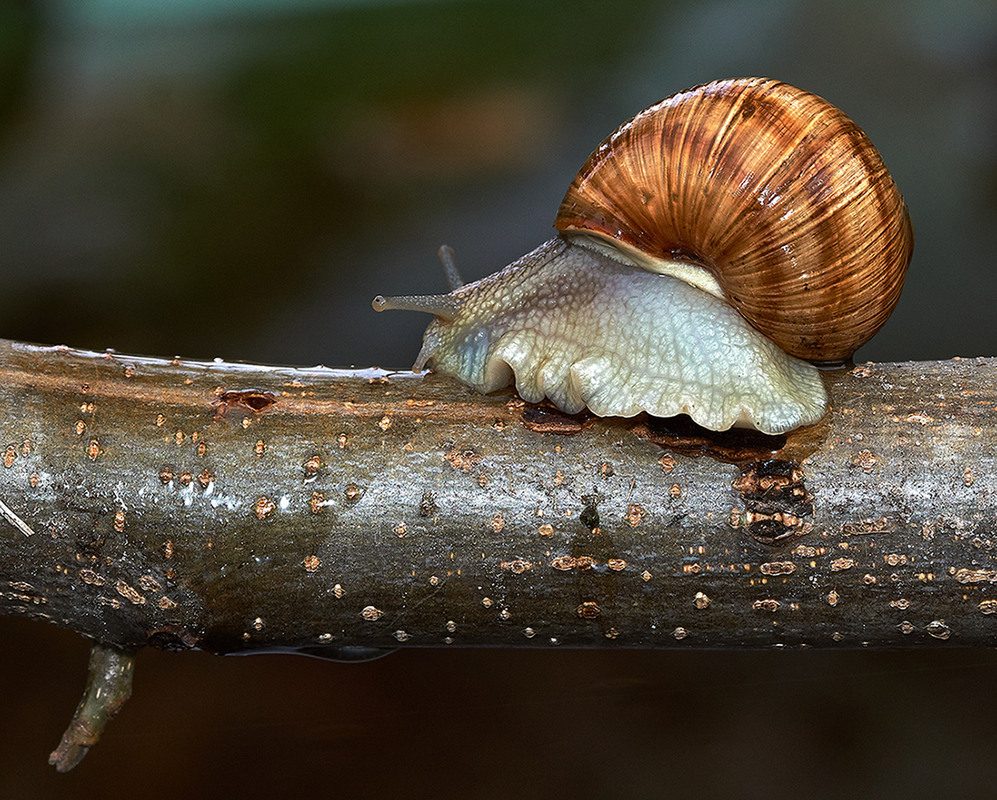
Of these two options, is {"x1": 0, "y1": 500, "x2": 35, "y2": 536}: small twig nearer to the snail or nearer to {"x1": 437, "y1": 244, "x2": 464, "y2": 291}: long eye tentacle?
the snail

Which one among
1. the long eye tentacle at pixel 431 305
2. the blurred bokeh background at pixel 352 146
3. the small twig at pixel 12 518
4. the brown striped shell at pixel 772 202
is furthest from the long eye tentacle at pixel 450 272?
the blurred bokeh background at pixel 352 146

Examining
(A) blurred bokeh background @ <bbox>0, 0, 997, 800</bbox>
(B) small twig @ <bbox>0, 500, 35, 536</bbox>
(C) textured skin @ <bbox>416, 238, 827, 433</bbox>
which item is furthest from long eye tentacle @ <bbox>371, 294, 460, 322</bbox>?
(A) blurred bokeh background @ <bbox>0, 0, 997, 800</bbox>

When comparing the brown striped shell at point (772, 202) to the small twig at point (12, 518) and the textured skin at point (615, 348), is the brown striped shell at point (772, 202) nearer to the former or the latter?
the textured skin at point (615, 348)

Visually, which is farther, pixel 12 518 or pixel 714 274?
pixel 714 274

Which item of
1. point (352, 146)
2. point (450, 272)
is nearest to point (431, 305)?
point (450, 272)

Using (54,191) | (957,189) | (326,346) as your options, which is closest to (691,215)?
(326,346)

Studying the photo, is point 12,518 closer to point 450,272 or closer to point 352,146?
point 450,272

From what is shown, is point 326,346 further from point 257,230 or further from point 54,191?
point 54,191
